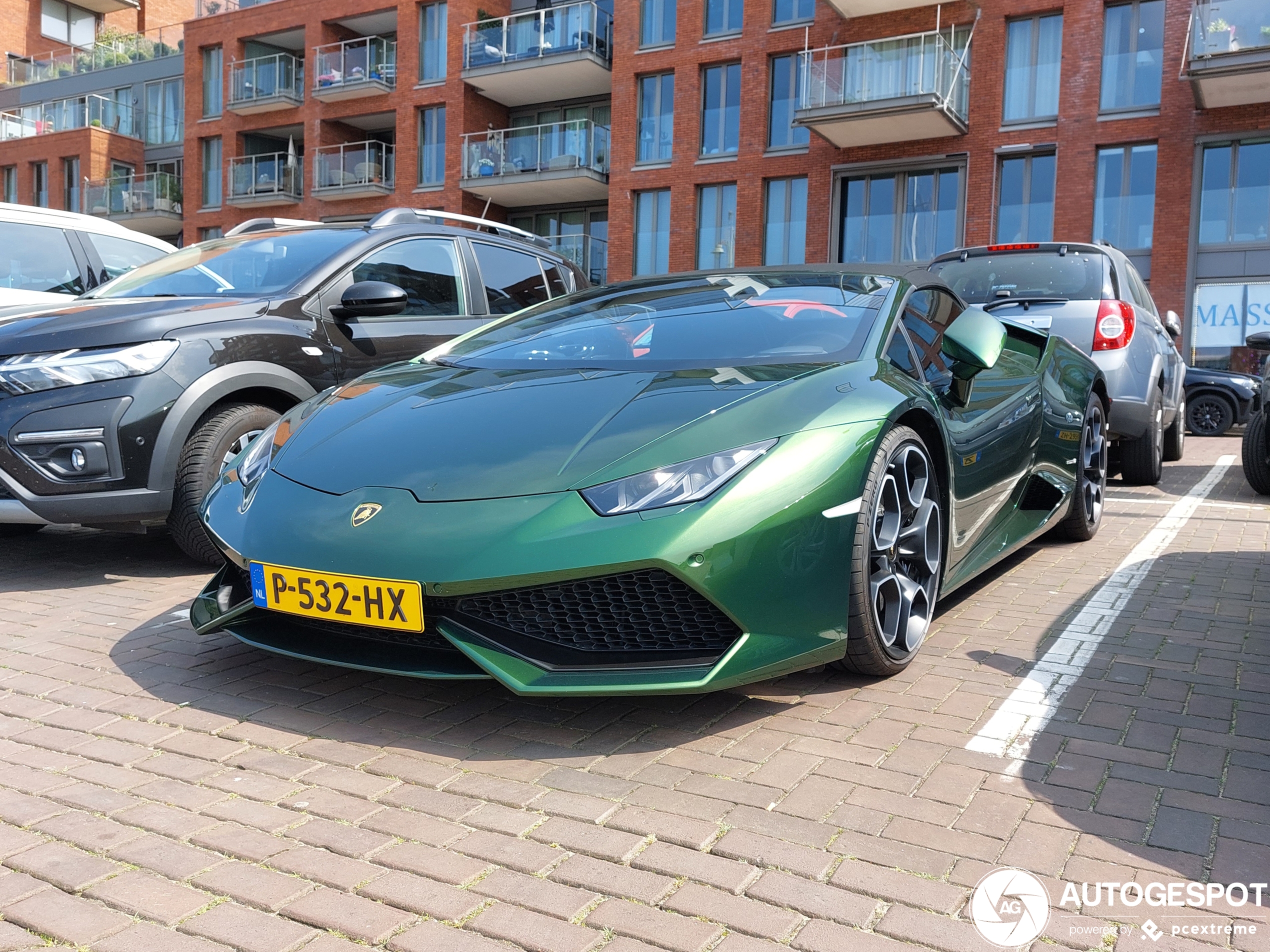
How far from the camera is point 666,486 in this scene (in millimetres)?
2723

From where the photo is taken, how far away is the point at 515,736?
2.81 meters

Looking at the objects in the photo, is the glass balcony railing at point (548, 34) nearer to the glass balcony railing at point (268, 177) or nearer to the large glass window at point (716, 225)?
the large glass window at point (716, 225)

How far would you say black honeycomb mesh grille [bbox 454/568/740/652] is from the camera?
265 centimetres

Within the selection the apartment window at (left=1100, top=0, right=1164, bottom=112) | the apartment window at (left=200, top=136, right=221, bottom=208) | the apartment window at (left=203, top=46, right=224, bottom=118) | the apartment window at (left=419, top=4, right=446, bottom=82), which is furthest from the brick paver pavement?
the apartment window at (left=203, top=46, right=224, bottom=118)

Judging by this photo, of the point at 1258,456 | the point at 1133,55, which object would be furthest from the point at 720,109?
the point at 1258,456

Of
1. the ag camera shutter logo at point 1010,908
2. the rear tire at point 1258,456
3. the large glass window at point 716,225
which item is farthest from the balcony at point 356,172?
the ag camera shutter logo at point 1010,908

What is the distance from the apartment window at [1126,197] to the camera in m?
21.2

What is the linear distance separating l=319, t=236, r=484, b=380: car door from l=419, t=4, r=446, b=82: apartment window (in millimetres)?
26361

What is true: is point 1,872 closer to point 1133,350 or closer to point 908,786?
point 908,786

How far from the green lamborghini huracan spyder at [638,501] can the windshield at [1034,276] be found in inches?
143

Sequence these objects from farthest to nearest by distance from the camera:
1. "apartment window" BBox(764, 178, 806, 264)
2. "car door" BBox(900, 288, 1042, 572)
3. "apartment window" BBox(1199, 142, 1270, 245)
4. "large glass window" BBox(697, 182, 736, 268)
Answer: "large glass window" BBox(697, 182, 736, 268)
"apartment window" BBox(764, 178, 806, 264)
"apartment window" BBox(1199, 142, 1270, 245)
"car door" BBox(900, 288, 1042, 572)

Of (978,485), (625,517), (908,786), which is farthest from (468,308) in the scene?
(908,786)

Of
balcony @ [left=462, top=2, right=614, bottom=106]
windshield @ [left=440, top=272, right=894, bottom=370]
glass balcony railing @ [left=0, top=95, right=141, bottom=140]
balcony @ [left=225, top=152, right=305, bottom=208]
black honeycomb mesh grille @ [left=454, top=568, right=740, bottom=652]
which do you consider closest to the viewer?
black honeycomb mesh grille @ [left=454, top=568, right=740, bottom=652]

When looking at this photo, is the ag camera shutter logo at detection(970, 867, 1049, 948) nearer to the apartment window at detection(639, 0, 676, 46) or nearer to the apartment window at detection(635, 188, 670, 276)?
the apartment window at detection(635, 188, 670, 276)
